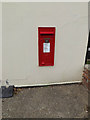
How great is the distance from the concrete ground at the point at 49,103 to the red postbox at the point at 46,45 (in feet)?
3.02

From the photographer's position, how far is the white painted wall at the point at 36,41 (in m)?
2.55

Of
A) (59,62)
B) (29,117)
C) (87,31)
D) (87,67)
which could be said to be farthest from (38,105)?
(87,31)

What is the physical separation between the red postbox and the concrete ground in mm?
921

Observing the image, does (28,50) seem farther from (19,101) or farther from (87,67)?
(87,67)

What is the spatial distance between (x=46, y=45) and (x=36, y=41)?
305mm

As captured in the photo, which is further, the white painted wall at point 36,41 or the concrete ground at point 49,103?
the white painted wall at point 36,41

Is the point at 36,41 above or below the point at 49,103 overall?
above

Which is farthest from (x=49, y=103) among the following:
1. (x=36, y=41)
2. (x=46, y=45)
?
(x=36, y=41)

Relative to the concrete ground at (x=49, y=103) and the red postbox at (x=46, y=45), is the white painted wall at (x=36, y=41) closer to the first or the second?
the red postbox at (x=46, y=45)

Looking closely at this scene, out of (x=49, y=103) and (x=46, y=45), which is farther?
(x=46, y=45)

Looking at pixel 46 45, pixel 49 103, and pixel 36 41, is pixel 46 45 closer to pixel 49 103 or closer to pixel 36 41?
pixel 36 41

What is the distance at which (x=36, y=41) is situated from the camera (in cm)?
279

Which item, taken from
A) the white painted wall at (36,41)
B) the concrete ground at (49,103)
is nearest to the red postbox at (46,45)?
the white painted wall at (36,41)

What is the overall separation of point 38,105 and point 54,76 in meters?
1.05
